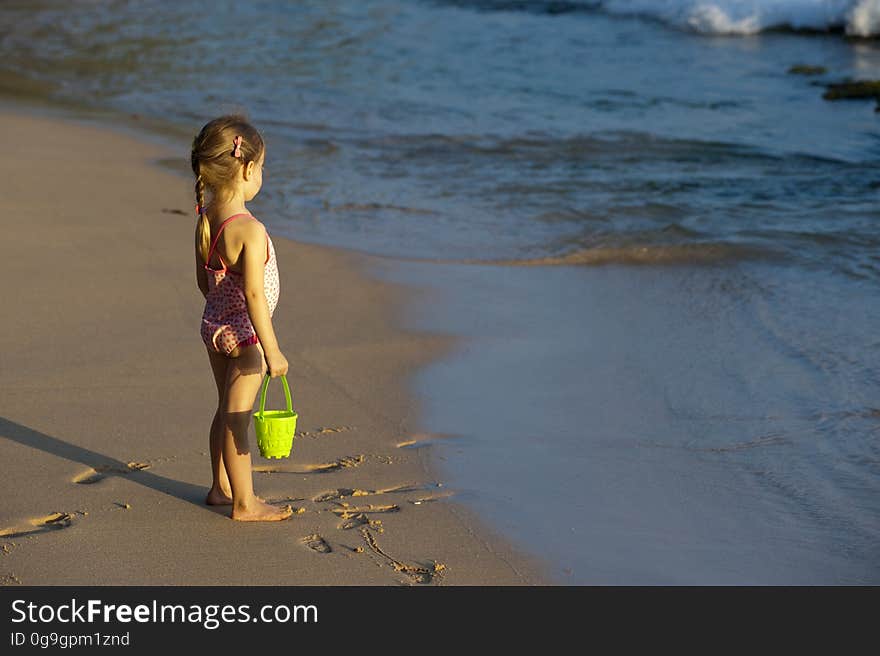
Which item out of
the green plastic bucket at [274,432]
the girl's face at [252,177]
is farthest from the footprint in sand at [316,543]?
the girl's face at [252,177]

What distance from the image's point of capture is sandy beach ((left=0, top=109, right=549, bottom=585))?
3320mm

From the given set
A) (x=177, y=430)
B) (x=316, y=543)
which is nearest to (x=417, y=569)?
(x=316, y=543)

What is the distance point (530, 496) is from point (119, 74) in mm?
12086

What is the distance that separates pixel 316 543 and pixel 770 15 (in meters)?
18.6

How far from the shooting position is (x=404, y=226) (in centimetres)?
775

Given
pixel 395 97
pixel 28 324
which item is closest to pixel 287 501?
pixel 28 324

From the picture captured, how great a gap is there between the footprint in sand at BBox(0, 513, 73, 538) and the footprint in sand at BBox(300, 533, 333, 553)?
2.39ft

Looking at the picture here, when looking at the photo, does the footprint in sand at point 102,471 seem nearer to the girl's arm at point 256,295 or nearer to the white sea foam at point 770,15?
the girl's arm at point 256,295

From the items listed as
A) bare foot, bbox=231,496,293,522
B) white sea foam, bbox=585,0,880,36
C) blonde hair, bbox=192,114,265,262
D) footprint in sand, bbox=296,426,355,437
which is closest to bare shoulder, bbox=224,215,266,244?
blonde hair, bbox=192,114,265,262

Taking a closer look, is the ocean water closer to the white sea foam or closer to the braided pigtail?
the white sea foam

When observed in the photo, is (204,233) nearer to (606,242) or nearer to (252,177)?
(252,177)

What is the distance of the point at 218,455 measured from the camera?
367 cm

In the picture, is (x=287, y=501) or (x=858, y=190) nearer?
(x=287, y=501)
